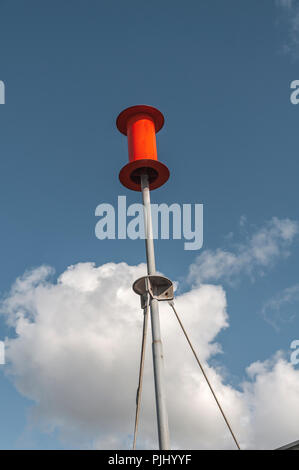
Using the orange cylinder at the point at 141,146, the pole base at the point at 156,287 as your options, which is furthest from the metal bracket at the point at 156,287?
the orange cylinder at the point at 141,146

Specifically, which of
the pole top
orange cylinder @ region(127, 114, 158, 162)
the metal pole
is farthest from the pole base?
the pole top

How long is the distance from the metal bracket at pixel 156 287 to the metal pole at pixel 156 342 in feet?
0.70

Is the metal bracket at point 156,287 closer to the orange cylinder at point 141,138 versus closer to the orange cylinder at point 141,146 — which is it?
the orange cylinder at point 141,146

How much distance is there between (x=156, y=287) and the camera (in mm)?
12898

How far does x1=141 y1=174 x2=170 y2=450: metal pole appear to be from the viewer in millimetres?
11125

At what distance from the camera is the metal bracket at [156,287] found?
12.8 metres

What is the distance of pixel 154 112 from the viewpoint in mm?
14805

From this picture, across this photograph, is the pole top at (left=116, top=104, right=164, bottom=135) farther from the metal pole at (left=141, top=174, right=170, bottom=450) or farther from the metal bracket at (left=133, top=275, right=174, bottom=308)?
the metal bracket at (left=133, top=275, right=174, bottom=308)

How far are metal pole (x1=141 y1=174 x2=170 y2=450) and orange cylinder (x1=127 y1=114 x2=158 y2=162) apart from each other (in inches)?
25.5

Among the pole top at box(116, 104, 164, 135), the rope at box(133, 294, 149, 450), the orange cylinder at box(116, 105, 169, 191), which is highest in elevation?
the pole top at box(116, 104, 164, 135)

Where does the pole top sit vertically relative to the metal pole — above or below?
above

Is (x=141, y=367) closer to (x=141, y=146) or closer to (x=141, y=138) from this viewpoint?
(x=141, y=146)
